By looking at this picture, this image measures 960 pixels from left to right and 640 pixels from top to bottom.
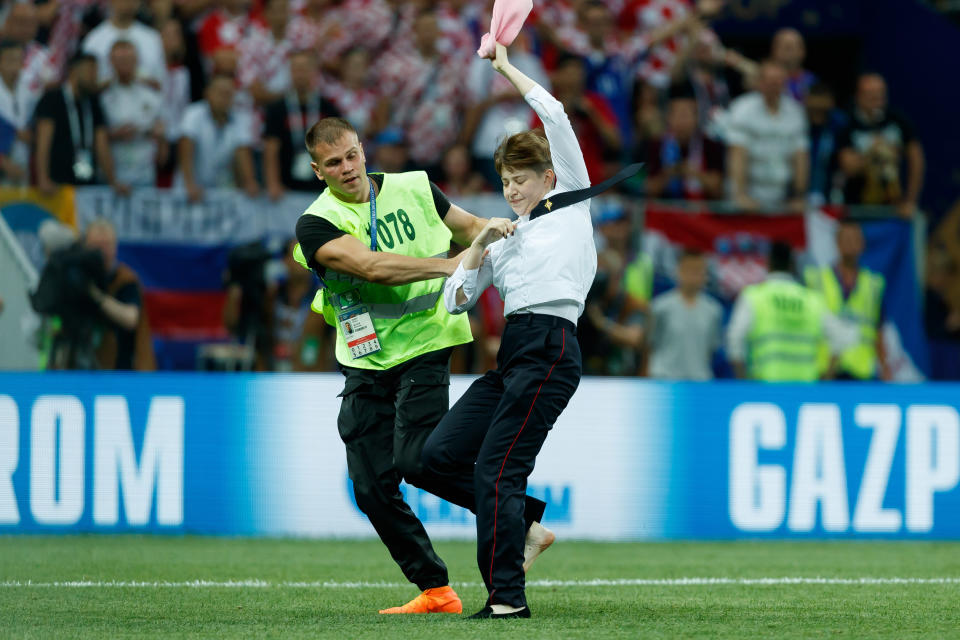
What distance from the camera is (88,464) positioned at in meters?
9.54

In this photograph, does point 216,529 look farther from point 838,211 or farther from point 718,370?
point 838,211

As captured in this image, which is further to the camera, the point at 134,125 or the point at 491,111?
the point at 491,111

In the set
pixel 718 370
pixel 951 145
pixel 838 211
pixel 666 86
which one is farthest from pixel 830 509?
pixel 951 145

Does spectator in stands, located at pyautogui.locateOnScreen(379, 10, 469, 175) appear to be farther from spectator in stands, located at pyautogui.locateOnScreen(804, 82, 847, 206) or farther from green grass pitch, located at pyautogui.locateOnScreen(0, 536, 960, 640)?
green grass pitch, located at pyautogui.locateOnScreen(0, 536, 960, 640)

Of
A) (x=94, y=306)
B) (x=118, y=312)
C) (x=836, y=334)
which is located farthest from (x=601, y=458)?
(x=94, y=306)

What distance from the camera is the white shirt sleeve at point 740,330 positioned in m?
11.0

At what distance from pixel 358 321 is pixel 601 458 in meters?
4.38

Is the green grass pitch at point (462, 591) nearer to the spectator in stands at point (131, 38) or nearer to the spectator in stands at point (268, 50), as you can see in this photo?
the spectator in stands at point (131, 38)

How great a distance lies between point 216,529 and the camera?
9.77 m

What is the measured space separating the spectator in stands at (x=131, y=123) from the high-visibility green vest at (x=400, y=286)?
232 inches

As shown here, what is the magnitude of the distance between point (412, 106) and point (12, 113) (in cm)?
344

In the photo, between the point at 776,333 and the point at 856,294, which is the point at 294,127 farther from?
the point at 856,294

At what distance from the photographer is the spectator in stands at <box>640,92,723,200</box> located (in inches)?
493

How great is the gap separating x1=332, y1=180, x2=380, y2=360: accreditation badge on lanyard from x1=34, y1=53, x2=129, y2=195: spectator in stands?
219 inches
